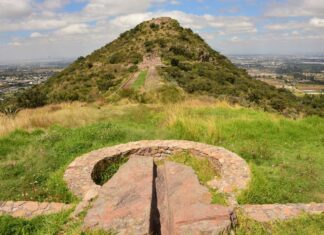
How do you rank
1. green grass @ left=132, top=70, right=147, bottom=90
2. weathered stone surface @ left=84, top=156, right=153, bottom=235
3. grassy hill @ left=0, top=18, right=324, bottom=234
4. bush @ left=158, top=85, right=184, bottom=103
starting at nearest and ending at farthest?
weathered stone surface @ left=84, top=156, right=153, bottom=235 → grassy hill @ left=0, top=18, right=324, bottom=234 → bush @ left=158, top=85, right=184, bottom=103 → green grass @ left=132, top=70, right=147, bottom=90

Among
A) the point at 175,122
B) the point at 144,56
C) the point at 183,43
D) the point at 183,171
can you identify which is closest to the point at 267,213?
the point at 183,171

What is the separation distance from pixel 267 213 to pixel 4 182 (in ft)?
17.7

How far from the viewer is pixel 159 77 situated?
2434cm

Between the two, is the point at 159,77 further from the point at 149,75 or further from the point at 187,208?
the point at 187,208

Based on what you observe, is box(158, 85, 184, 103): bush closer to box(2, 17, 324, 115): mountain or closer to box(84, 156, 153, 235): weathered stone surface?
box(2, 17, 324, 115): mountain

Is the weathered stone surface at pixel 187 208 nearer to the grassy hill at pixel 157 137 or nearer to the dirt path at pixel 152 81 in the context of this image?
the grassy hill at pixel 157 137

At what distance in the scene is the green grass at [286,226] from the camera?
4.40 meters

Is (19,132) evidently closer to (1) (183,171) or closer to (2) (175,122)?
(2) (175,122)

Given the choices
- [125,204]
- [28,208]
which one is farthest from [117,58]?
[125,204]

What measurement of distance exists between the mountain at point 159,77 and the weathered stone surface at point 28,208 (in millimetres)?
11996

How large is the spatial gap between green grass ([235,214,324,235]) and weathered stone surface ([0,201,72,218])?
2704mm

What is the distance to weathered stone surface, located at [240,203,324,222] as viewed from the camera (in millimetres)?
4781

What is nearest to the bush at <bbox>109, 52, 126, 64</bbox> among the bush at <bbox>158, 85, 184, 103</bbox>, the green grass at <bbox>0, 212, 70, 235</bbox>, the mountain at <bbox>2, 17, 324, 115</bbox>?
the mountain at <bbox>2, 17, 324, 115</bbox>

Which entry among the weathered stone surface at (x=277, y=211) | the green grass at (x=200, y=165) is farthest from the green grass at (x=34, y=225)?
the green grass at (x=200, y=165)
